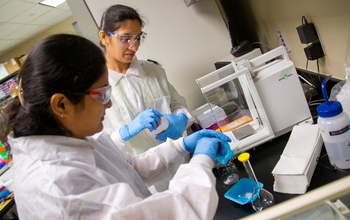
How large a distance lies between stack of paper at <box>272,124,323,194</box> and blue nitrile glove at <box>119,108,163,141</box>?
64 centimetres

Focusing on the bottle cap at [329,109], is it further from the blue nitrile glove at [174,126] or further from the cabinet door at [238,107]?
the blue nitrile glove at [174,126]

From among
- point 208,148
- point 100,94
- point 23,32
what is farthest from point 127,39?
point 23,32

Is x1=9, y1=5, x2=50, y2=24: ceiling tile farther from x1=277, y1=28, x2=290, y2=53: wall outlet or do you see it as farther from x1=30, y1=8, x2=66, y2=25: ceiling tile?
x1=277, y1=28, x2=290, y2=53: wall outlet

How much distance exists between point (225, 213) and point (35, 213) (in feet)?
2.27

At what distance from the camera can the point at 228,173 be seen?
1174 millimetres

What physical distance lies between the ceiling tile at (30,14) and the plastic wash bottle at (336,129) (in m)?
5.40

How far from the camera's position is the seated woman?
0.62 metres

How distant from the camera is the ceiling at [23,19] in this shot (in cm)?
426

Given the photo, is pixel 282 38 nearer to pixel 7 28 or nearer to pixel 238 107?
pixel 238 107

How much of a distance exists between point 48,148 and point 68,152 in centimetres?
6

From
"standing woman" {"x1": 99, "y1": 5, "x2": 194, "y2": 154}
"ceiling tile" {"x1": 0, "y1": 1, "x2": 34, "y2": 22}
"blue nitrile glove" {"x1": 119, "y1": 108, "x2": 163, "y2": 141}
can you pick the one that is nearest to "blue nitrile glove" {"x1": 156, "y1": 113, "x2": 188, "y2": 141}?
"standing woman" {"x1": 99, "y1": 5, "x2": 194, "y2": 154}

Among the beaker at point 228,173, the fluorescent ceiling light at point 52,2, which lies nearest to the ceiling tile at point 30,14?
the fluorescent ceiling light at point 52,2

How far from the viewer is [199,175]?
73cm

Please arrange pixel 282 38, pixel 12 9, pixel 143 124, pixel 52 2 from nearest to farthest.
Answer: pixel 143 124
pixel 282 38
pixel 12 9
pixel 52 2
